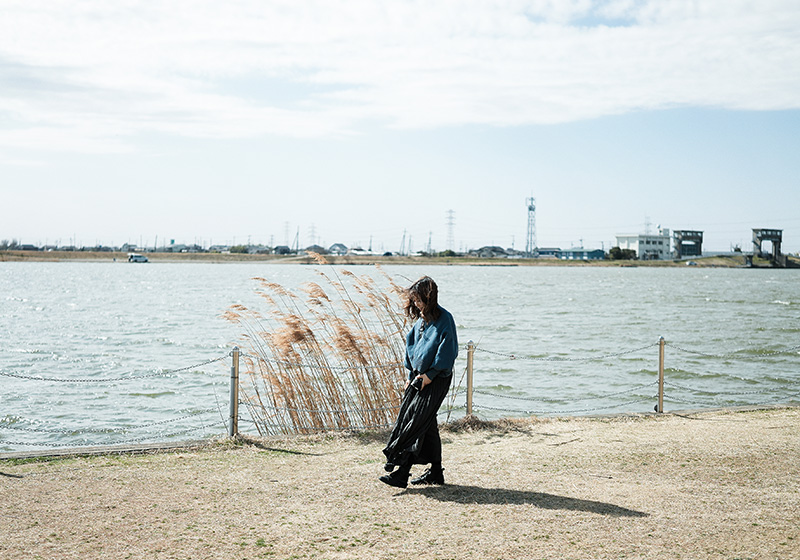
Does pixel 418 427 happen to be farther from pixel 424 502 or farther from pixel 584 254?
pixel 584 254

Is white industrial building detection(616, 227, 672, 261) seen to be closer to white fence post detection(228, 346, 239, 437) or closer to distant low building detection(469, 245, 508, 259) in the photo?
distant low building detection(469, 245, 508, 259)

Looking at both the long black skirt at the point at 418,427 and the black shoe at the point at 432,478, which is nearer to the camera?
the long black skirt at the point at 418,427

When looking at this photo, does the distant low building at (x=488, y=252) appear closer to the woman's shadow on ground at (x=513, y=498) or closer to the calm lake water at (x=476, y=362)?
the calm lake water at (x=476, y=362)

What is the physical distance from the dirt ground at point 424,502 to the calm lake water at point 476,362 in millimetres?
2000

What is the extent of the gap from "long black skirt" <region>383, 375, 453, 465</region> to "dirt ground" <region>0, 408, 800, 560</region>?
13.2 inches

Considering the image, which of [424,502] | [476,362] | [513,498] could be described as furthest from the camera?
[476,362]

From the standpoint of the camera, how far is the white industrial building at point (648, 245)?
171875 millimetres

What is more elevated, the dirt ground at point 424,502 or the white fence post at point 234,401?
the white fence post at point 234,401

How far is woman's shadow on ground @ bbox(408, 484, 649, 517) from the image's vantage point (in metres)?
6.83

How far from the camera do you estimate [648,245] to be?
173 metres

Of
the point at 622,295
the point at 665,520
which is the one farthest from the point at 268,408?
the point at 622,295

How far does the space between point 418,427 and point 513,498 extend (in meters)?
1.09

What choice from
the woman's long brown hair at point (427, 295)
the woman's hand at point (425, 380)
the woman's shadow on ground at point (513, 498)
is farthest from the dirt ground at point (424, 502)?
the woman's long brown hair at point (427, 295)

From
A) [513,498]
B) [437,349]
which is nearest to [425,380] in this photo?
[437,349]
